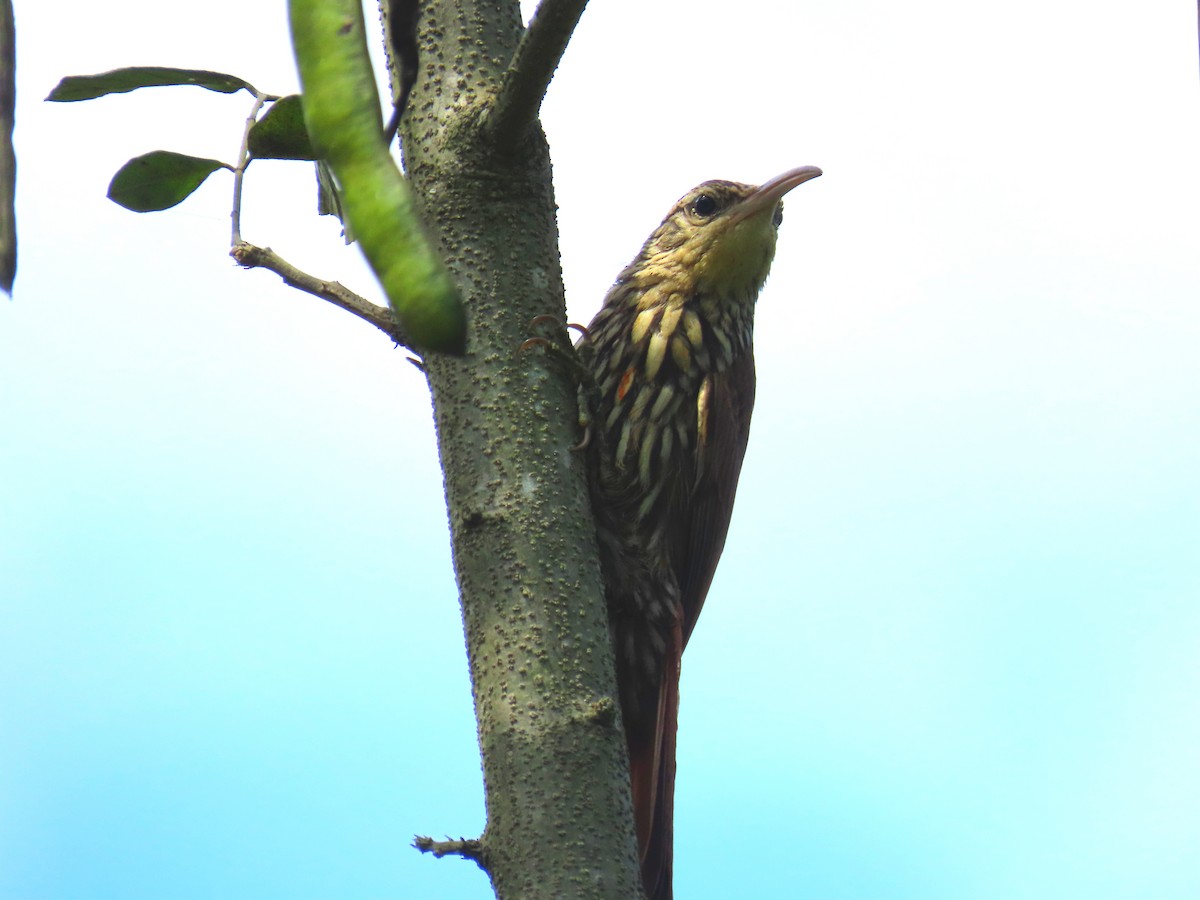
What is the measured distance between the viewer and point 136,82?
2.33 meters

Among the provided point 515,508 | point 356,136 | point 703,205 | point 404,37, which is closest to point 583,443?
point 515,508

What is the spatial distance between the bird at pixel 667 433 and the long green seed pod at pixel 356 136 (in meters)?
1.77

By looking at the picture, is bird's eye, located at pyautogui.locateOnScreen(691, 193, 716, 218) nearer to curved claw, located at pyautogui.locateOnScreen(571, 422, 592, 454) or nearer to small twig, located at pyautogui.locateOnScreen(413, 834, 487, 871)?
curved claw, located at pyautogui.locateOnScreen(571, 422, 592, 454)

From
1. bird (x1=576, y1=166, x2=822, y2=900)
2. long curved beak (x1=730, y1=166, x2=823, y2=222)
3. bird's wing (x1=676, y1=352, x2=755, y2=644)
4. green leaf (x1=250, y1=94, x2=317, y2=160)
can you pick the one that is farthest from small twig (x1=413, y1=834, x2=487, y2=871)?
long curved beak (x1=730, y1=166, x2=823, y2=222)

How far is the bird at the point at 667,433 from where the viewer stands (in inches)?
123

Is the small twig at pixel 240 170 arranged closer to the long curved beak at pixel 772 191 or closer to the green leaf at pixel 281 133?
the green leaf at pixel 281 133

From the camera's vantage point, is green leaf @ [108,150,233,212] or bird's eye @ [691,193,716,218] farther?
bird's eye @ [691,193,716,218]

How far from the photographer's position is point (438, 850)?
1.96 metres

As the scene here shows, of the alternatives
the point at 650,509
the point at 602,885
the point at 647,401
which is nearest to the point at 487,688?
the point at 602,885

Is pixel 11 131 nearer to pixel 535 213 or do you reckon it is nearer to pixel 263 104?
pixel 535 213

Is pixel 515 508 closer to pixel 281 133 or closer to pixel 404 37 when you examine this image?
pixel 281 133

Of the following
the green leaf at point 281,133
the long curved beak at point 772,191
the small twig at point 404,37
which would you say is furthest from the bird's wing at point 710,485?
the small twig at point 404,37

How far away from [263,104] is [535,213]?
58 centimetres

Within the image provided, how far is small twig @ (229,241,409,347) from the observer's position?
2162 millimetres
